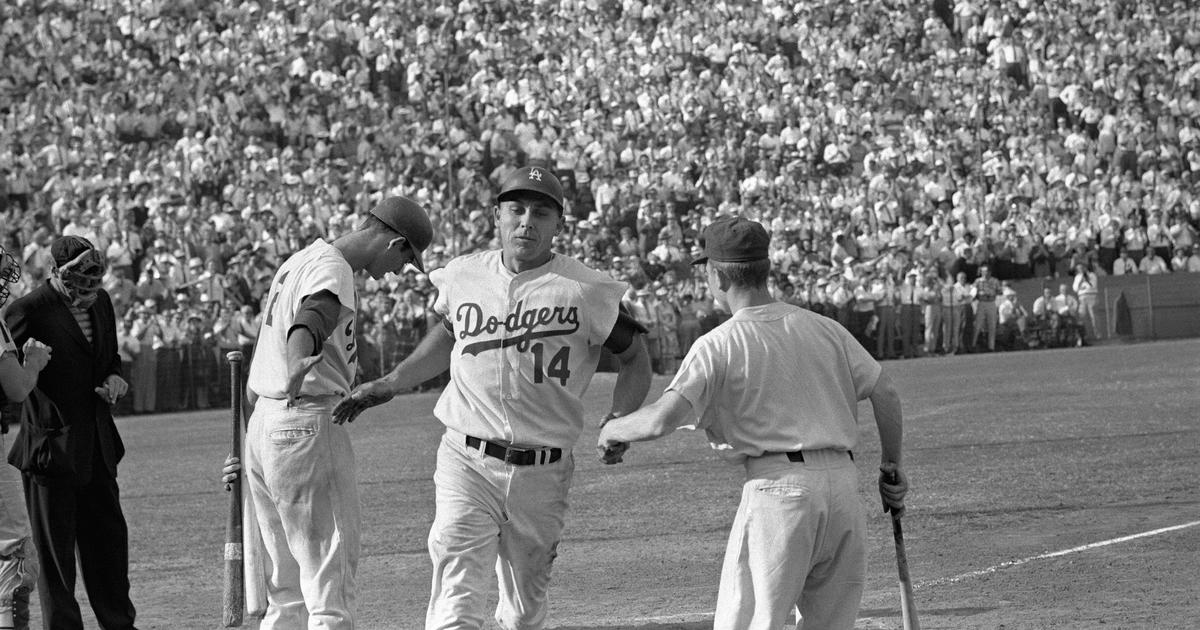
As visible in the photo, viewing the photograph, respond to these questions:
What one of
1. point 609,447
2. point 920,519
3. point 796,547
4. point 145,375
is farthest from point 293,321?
point 145,375

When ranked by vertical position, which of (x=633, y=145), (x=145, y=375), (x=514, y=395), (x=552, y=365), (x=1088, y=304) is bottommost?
(x=145, y=375)

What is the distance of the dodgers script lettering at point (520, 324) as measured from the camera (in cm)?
658

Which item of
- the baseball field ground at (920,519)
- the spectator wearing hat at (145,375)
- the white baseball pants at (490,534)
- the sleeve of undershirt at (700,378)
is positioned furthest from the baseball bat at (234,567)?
the spectator wearing hat at (145,375)

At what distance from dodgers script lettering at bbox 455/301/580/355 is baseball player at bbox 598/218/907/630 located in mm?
768

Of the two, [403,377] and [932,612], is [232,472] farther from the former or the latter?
[932,612]

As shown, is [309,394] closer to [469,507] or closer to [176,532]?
[469,507]

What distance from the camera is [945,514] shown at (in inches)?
468

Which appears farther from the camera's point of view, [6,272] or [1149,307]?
[1149,307]

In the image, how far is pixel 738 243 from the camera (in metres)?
5.89

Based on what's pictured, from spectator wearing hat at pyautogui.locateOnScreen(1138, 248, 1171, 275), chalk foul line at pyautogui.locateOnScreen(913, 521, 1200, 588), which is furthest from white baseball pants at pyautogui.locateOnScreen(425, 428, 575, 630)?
spectator wearing hat at pyautogui.locateOnScreen(1138, 248, 1171, 275)

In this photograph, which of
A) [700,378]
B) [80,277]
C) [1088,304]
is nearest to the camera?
[700,378]

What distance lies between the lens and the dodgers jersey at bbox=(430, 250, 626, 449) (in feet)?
21.4

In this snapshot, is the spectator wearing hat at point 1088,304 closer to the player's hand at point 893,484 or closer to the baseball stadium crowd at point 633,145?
the baseball stadium crowd at point 633,145

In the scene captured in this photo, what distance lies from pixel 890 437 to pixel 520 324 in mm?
1565
